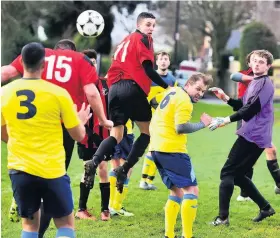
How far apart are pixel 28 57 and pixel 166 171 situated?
221 cm

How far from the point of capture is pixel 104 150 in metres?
7.10

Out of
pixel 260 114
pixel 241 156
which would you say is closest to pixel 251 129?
pixel 260 114

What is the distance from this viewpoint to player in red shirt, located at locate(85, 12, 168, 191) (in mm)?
7129

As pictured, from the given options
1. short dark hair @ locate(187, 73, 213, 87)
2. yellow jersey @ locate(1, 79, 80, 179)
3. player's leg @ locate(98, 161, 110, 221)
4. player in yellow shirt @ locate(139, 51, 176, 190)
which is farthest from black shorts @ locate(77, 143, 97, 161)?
yellow jersey @ locate(1, 79, 80, 179)

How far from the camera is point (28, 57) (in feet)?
15.7

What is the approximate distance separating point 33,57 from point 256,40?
29.9 m

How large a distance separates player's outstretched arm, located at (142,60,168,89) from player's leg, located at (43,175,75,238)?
7.65 ft

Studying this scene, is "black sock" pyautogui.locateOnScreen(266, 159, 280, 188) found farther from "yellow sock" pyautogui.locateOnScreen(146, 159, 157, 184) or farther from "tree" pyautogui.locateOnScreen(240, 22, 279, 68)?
"tree" pyautogui.locateOnScreen(240, 22, 279, 68)

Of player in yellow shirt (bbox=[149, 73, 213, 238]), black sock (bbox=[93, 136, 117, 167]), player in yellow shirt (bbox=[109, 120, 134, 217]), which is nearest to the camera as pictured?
player in yellow shirt (bbox=[149, 73, 213, 238])

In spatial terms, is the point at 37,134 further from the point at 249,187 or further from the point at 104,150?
the point at 249,187

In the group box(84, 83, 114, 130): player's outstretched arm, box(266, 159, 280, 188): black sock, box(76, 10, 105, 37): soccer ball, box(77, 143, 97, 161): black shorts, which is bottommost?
box(266, 159, 280, 188): black sock

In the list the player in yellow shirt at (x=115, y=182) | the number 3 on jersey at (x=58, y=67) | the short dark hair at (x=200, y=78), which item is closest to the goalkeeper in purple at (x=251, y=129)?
the short dark hair at (x=200, y=78)

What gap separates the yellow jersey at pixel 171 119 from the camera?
613 cm

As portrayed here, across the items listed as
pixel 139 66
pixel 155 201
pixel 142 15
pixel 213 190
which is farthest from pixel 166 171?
pixel 213 190
